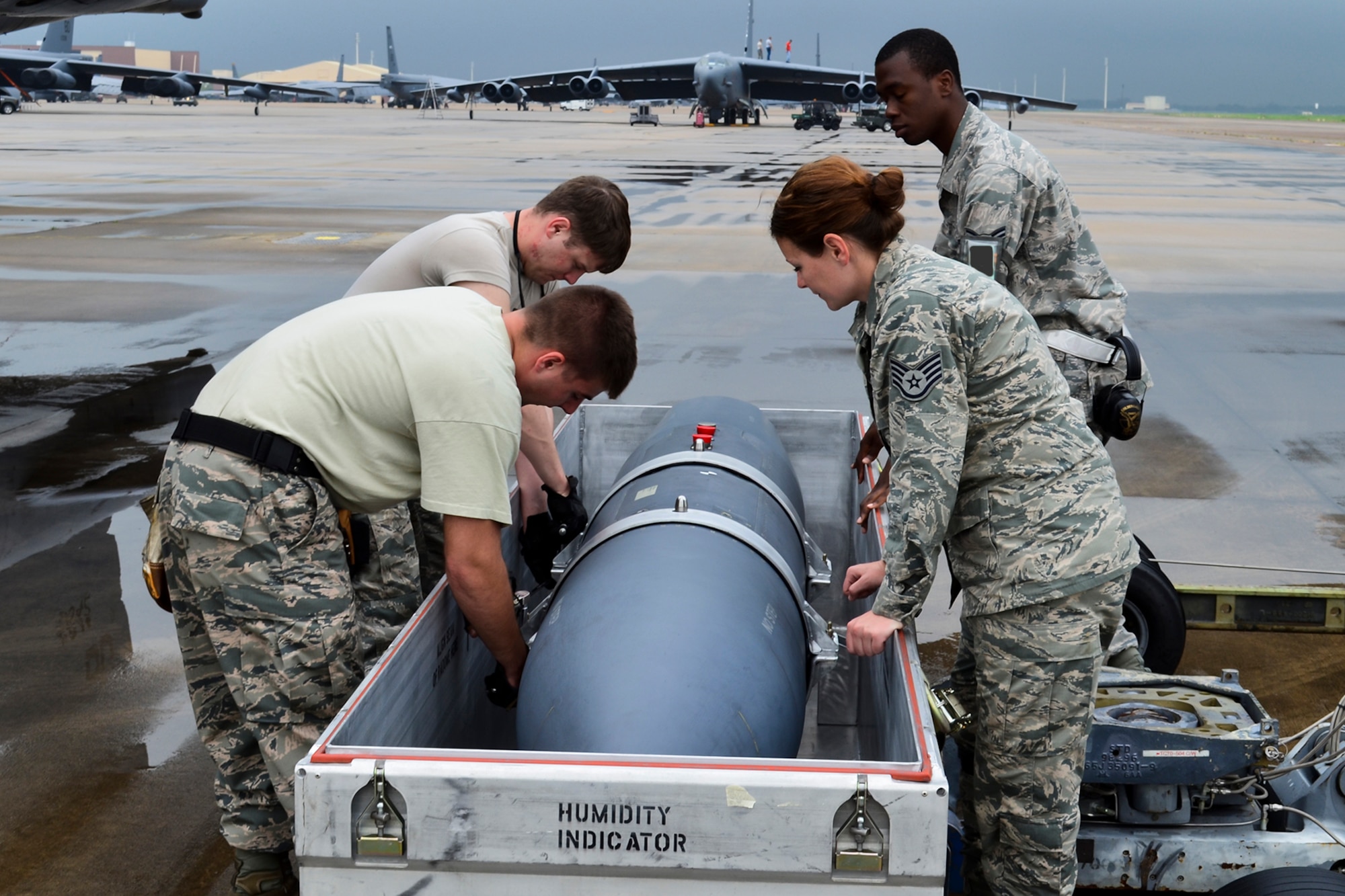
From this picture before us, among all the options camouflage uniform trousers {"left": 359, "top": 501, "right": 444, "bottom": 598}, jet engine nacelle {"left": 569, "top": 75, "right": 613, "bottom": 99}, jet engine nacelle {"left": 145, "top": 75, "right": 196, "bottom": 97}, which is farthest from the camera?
jet engine nacelle {"left": 145, "top": 75, "right": 196, "bottom": 97}

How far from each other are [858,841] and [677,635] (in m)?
0.78

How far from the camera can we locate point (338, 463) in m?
3.00

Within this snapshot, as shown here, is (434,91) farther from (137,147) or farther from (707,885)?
(707,885)

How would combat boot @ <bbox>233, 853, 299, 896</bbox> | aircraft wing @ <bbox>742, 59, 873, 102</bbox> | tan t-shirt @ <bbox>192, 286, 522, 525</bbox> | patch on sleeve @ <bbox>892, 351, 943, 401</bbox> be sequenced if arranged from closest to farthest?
patch on sleeve @ <bbox>892, 351, 943, 401</bbox> < tan t-shirt @ <bbox>192, 286, 522, 525</bbox> < combat boot @ <bbox>233, 853, 299, 896</bbox> < aircraft wing @ <bbox>742, 59, 873, 102</bbox>

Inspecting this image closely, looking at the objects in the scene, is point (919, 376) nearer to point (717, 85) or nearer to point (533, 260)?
point (533, 260)

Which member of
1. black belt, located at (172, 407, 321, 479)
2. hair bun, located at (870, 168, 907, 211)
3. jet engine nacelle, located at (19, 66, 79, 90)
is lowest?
black belt, located at (172, 407, 321, 479)

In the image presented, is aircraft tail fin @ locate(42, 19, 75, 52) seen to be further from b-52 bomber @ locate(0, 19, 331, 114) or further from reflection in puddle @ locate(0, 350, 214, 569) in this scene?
reflection in puddle @ locate(0, 350, 214, 569)

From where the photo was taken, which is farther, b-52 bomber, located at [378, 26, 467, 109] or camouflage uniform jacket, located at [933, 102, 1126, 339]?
b-52 bomber, located at [378, 26, 467, 109]

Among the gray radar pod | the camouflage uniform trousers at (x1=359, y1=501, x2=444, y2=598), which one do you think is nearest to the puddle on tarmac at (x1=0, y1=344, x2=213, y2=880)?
the camouflage uniform trousers at (x1=359, y1=501, x2=444, y2=598)

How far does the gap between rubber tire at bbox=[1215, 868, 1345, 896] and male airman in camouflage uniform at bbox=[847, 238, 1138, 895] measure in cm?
41

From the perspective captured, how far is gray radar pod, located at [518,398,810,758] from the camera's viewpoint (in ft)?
8.66

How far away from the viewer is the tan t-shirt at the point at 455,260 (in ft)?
12.2

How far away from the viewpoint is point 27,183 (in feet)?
82.3

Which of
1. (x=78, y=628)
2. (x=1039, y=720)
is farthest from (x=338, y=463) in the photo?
(x=78, y=628)
